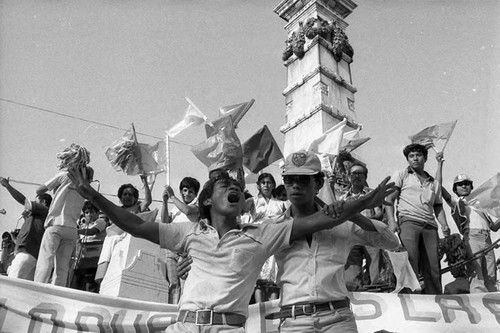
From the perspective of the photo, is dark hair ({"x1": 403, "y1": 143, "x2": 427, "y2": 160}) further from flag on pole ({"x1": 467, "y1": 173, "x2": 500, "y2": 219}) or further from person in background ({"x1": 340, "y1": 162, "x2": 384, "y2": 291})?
flag on pole ({"x1": 467, "y1": 173, "x2": 500, "y2": 219})

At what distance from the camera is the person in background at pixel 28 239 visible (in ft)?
21.0

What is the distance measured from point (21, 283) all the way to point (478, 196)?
526 centimetres

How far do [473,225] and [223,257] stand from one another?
16.1 ft

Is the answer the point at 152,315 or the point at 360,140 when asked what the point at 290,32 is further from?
the point at 152,315

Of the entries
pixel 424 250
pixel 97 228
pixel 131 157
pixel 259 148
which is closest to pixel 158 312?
pixel 97 228

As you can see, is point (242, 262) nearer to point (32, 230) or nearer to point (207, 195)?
point (207, 195)

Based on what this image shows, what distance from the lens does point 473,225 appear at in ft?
23.2

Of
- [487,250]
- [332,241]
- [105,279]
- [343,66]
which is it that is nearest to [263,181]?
[105,279]

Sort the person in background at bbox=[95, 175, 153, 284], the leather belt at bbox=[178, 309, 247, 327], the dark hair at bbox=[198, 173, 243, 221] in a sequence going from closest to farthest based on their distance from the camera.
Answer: the leather belt at bbox=[178, 309, 247, 327] < the dark hair at bbox=[198, 173, 243, 221] < the person in background at bbox=[95, 175, 153, 284]

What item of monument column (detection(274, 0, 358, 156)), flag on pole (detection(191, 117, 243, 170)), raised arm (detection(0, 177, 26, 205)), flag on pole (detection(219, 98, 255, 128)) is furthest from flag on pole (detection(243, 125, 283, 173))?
monument column (detection(274, 0, 358, 156))

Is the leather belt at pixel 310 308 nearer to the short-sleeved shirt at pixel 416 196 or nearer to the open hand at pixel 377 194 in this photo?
the open hand at pixel 377 194

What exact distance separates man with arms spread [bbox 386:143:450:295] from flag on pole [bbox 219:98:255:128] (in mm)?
3013

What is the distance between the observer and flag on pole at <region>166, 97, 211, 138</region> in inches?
362

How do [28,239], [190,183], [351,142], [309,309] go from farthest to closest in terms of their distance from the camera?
[351,142] < [190,183] < [28,239] < [309,309]
